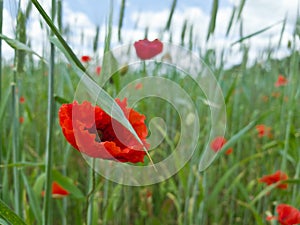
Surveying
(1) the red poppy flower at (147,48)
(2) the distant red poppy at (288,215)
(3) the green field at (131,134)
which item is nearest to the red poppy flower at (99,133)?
(3) the green field at (131,134)

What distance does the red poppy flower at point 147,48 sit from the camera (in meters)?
0.57

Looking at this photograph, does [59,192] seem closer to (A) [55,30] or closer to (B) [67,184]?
(B) [67,184]

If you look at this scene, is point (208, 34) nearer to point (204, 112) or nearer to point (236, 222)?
point (236, 222)

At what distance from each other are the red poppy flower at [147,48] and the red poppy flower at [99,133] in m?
0.22

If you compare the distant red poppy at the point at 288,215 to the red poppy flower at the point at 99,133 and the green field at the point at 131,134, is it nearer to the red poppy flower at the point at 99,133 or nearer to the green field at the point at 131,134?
the green field at the point at 131,134

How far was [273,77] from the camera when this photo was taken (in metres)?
2.27

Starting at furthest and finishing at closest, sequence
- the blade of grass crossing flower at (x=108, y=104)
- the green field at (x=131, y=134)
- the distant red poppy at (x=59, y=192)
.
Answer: the distant red poppy at (x=59, y=192) → the green field at (x=131, y=134) → the blade of grass crossing flower at (x=108, y=104)

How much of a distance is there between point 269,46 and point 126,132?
1.04 meters

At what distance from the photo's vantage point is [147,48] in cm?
61

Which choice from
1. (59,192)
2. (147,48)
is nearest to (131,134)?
(147,48)

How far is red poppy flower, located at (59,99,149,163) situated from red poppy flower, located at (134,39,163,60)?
222 mm

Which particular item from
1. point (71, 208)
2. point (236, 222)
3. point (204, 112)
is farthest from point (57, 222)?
point (204, 112)

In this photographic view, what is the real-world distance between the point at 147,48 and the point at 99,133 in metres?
0.27

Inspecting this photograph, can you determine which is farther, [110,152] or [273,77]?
[273,77]
